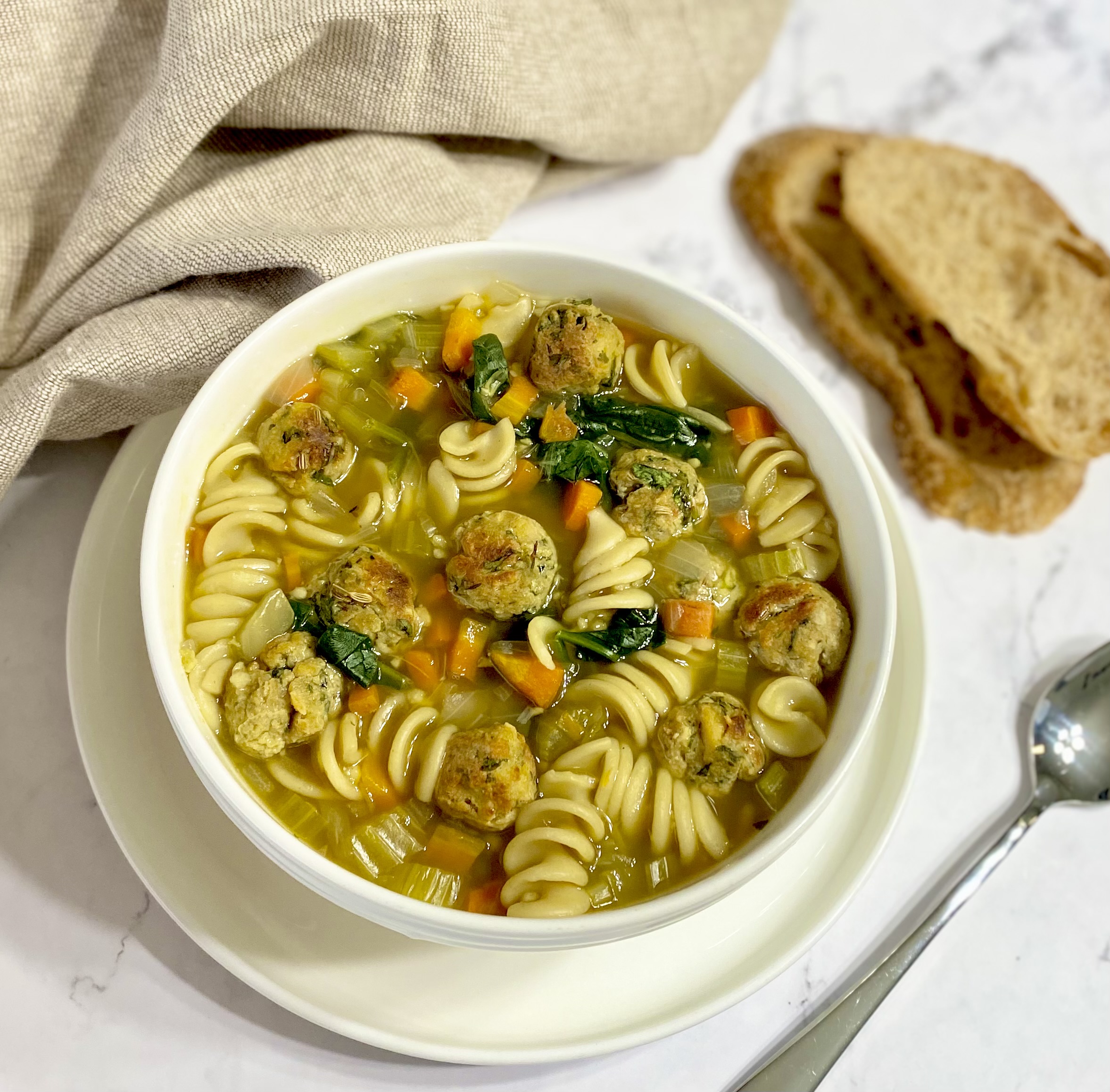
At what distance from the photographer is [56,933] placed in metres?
3.21

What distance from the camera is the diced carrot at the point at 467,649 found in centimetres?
286

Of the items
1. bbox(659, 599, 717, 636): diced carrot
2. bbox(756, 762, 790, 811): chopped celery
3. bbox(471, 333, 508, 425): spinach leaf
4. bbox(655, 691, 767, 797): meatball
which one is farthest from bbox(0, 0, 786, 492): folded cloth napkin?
bbox(756, 762, 790, 811): chopped celery

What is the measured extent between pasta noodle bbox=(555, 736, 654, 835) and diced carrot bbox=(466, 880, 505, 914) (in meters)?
0.35

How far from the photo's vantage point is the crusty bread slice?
4156 mm

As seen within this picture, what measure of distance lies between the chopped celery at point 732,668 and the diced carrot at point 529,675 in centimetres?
46

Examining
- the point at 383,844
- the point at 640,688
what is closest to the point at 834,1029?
the point at 640,688

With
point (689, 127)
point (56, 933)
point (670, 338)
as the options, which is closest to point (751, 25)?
point (689, 127)

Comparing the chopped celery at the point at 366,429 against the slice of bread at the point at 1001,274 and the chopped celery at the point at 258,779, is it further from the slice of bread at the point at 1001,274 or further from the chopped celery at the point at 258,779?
the slice of bread at the point at 1001,274

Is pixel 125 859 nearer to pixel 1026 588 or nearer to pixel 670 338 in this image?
pixel 670 338

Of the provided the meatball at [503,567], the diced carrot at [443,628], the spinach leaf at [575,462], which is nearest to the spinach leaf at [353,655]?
the diced carrot at [443,628]

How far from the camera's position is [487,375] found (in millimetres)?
3041

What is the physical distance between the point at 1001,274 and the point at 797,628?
2.67 metres

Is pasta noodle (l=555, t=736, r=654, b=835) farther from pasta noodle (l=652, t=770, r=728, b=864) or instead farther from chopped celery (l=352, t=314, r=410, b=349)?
chopped celery (l=352, t=314, r=410, b=349)

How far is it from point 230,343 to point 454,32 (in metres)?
1.30
